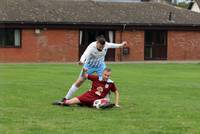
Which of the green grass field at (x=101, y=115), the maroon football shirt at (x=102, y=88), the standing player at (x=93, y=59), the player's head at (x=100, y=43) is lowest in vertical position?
the green grass field at (x=101, y=115)

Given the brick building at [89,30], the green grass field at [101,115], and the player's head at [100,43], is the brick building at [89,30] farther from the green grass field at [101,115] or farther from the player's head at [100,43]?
the player's head at [100,43]

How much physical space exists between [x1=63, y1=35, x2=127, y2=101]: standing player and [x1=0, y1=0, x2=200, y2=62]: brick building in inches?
1174

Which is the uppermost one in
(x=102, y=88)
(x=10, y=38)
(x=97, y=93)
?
(x=102, y=88)

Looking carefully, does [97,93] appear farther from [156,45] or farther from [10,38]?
[156,45]

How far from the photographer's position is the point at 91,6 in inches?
1929

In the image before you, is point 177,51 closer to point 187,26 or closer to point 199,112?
point 187,26

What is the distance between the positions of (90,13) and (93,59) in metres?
33.5

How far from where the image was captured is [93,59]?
44.2 ft

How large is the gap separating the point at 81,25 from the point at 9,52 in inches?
224

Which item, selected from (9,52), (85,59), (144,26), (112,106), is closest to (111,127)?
(112,106)

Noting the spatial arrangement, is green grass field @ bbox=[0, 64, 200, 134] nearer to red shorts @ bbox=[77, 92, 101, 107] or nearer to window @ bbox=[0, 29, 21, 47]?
red shorts @ bbox=[77, 92, 101, 107]

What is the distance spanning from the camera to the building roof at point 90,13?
44188mm

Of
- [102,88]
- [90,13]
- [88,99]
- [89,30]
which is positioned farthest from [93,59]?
[90,13]

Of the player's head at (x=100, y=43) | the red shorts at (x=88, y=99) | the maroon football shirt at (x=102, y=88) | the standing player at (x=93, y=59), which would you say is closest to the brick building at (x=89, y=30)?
the standing player at (x=93, y=59)
